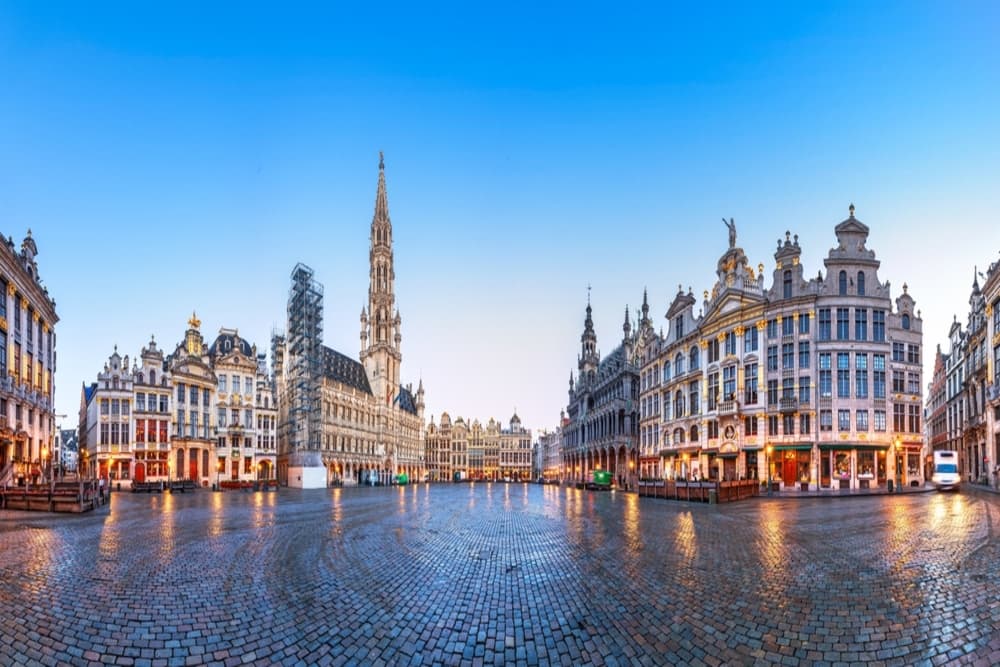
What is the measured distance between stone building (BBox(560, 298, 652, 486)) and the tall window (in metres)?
28.5

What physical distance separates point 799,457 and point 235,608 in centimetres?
5066

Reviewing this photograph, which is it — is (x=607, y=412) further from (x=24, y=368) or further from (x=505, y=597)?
(x=505, y=597)

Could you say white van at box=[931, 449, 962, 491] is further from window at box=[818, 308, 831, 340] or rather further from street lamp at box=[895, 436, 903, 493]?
window at box=[818, 308, 831, 340]

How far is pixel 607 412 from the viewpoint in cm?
8825

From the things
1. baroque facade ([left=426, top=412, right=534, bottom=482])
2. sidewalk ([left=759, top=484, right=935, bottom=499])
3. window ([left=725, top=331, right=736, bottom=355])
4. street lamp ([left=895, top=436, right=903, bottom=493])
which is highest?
window ([left=725, top=331, right=736, bottom=355])

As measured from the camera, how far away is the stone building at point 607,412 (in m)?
81.3

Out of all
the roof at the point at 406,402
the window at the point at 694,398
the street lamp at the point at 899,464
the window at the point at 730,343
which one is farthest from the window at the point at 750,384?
the roof at the point at 406,402

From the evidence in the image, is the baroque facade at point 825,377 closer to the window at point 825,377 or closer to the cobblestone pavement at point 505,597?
the window at point 825,377

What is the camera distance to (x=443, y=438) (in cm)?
16950

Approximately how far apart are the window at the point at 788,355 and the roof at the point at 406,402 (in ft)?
315

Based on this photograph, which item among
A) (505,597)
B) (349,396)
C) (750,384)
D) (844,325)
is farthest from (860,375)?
(349,396)

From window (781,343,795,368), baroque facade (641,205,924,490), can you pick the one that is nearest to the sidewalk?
baroque facade (641,205,924,490)

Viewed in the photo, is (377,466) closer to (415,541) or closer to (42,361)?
(42,361)

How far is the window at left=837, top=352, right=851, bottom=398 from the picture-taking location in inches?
1921
